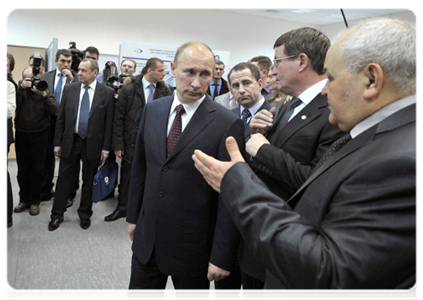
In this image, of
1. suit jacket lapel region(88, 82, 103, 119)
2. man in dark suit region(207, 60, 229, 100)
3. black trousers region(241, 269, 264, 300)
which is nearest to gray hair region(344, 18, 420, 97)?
black trousers region(241, 269, 264, 300)

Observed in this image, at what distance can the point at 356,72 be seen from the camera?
746 mm

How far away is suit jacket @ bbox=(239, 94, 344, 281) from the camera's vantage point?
4.04ft

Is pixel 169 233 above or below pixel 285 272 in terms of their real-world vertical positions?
below

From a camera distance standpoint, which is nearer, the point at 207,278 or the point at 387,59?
the point at 387,59

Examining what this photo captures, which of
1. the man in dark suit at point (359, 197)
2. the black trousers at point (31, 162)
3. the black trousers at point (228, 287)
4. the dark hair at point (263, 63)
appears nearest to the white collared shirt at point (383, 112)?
the man in dark suit at point (359, 197)

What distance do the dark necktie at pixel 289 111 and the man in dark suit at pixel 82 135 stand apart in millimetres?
2432

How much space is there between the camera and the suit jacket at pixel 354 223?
0.63m

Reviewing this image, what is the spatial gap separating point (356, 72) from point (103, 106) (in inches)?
122

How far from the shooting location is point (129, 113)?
3.68m

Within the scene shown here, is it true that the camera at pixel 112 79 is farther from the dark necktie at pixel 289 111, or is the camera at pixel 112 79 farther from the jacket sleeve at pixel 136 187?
the dark necktie at pixel 289 111

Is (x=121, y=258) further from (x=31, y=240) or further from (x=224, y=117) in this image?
(x=224, y=117)

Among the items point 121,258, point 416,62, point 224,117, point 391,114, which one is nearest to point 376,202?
point 391,114

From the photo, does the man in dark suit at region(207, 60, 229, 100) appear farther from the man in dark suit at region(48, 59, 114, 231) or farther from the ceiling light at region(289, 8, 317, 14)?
the ceiling light at region(289, 8, 317, 14)

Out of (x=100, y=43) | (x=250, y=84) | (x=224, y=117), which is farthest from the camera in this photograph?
(x=100, y=43)
